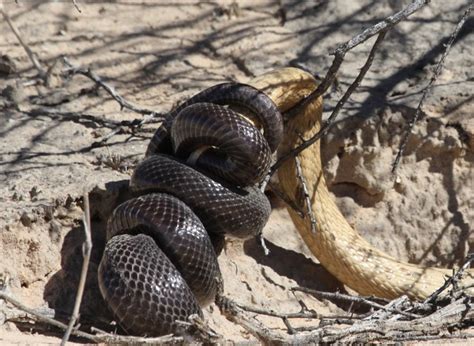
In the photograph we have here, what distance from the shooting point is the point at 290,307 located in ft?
19.7

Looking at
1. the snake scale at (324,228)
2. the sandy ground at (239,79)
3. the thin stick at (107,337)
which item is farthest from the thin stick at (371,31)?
the thin stick at (107,337)

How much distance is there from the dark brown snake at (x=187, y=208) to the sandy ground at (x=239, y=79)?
1.50 feet

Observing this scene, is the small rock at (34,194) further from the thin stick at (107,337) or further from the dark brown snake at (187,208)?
the thin stick at (107,337)

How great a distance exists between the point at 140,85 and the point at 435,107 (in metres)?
2.21

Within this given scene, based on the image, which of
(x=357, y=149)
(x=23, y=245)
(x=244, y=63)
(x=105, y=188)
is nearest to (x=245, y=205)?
(x=105, y=188)

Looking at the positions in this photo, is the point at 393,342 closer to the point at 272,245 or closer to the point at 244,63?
the point at 272,245

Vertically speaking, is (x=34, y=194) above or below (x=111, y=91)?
below

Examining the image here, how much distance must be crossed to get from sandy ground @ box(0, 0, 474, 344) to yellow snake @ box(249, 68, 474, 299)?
11.5 inches

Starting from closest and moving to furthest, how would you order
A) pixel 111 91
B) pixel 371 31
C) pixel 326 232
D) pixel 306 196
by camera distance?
1. pixel 371 31
2. pixel 306 196
3. pixel 326 232
4. pixel 111 91

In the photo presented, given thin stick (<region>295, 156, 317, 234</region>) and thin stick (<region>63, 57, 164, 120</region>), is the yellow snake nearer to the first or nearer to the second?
thin stick (<region>295, 156, 317, 234</region>)

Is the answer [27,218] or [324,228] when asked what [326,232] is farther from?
[27,218]

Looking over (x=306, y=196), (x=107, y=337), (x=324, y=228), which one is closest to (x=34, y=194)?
(x=107, y=337)

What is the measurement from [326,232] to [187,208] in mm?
1453

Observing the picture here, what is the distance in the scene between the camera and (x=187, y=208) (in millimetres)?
5066
